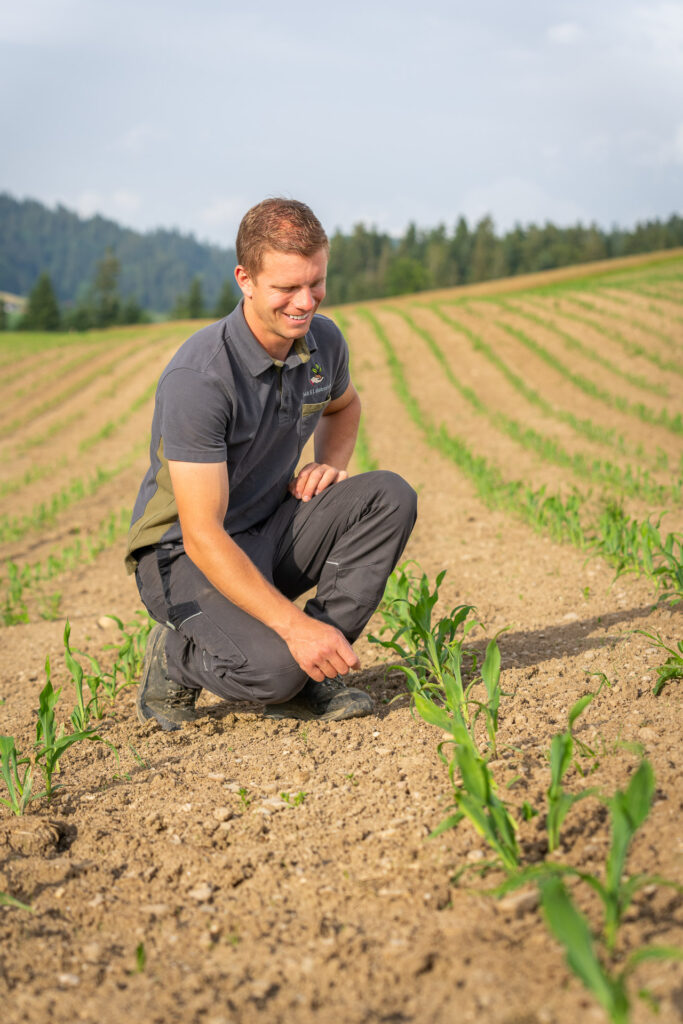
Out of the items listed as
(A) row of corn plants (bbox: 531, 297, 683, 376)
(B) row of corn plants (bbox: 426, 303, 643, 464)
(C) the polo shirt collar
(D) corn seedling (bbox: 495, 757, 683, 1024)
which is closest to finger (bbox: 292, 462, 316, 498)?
(C) the polo shirt collar

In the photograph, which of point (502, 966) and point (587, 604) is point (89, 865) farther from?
point (587, 604)

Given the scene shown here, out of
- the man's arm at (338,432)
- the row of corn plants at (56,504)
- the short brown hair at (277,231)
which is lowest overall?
the row of corn plants at (56,504)

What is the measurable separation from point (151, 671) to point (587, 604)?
2161 millimetres

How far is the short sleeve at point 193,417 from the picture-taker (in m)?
2.78

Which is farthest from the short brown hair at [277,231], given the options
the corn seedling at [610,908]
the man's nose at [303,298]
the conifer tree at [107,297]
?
the conifer tree at [107,297]

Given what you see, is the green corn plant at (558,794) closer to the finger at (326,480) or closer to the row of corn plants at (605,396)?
the finger at (326,480)

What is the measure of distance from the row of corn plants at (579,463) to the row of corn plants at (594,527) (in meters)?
0.46

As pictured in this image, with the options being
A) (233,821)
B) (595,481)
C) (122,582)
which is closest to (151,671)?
(233,821)

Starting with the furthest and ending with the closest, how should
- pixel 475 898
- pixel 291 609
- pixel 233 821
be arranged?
pixel 291 609 < pixel 233 821 < pixel 475 898

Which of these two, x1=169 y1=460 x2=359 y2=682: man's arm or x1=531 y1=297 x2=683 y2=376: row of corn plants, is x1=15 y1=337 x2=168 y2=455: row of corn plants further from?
x1=169 y1=460 x2=359 y2=682: man's arm

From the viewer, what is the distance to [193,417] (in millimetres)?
2795

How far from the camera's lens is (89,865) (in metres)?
2.13

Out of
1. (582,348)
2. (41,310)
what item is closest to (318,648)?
(582,348)

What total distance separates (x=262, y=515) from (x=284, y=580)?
29 centimetres
